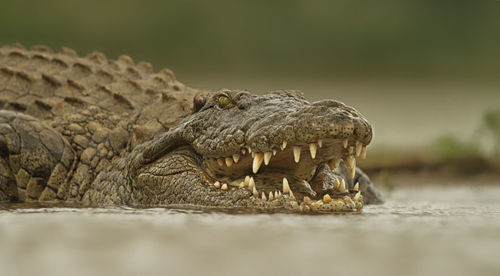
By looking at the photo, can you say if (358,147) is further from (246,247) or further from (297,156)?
(246,247)

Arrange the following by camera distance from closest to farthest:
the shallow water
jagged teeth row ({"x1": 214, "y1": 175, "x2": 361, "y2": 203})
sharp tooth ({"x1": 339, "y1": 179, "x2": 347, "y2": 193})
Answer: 1. the shallow water
2. jagged teeth row ({"x1": 214, "y1": 175, "x2": 361, "y2": 203})
3. sharp tooth ({"x1": 339, "y1": 179, "x2": 347, "y2": 193})

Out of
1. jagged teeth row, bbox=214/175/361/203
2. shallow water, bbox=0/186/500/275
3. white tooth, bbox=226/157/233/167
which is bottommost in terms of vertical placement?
shallow water, bbox=0/186/500/275

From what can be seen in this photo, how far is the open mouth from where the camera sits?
3.92 meters

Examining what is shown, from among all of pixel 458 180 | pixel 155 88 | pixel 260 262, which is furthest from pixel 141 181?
pixel 458 180

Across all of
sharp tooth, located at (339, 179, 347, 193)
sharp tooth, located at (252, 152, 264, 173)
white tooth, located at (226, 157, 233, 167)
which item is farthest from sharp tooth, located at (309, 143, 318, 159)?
white tooth, located at (226, 157, 233, 167)

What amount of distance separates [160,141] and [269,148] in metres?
1.38

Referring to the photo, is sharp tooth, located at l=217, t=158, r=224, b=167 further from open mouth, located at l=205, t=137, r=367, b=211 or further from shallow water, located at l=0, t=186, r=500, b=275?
shallow water, located at l=0, t=186, r=500, b=275

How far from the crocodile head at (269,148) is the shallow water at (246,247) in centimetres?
88

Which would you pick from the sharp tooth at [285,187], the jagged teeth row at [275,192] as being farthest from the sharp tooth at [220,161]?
the sharp tooth at [285,187]

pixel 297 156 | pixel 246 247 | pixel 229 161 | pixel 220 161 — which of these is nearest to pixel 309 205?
pixel 297 156

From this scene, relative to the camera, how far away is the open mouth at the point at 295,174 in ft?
12.9

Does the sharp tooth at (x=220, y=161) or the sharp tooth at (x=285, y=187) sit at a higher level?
the sharp tooth at (x=220, y=161)

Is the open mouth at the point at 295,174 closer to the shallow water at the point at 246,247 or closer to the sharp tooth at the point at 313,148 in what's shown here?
the sharp tooth at the point at 313,148

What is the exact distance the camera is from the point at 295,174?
14.6ft
